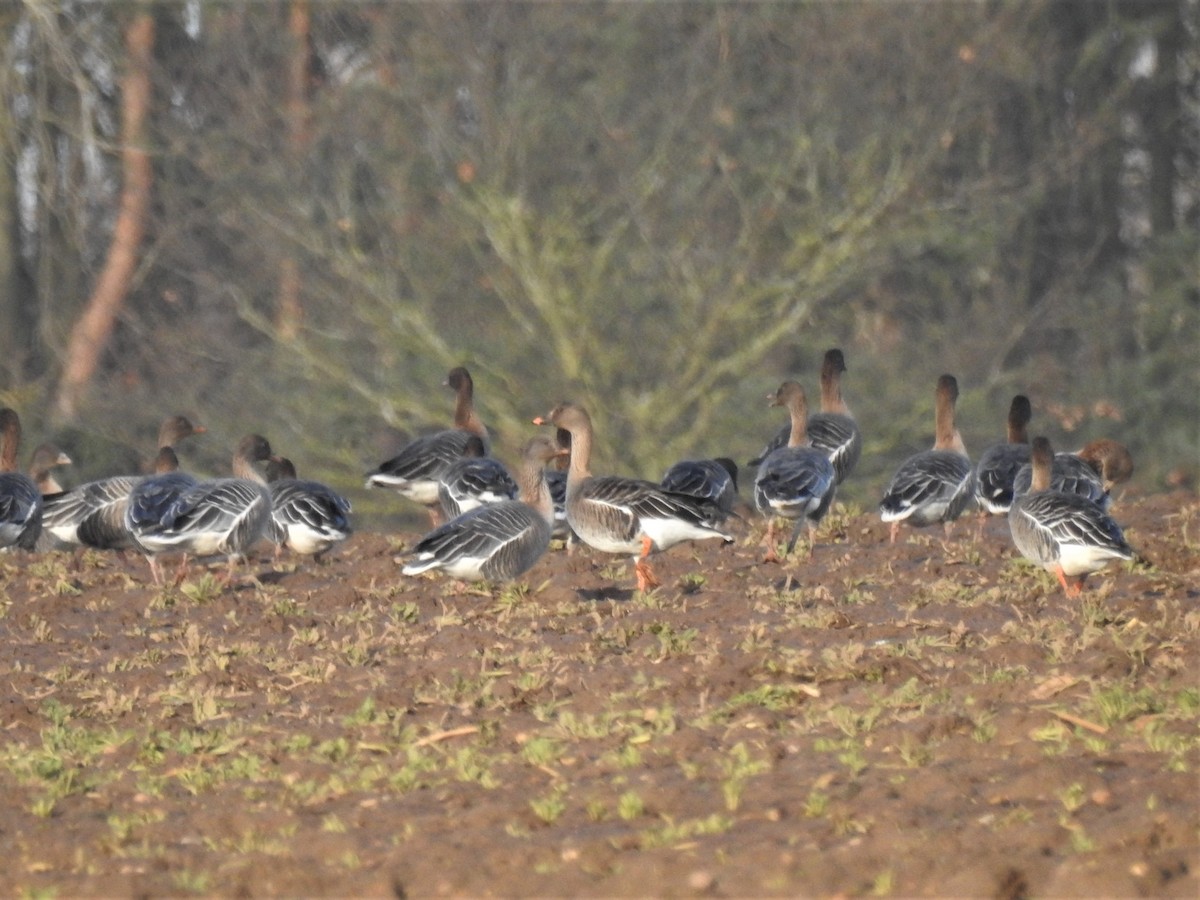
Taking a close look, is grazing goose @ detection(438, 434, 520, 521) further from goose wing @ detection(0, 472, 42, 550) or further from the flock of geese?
goose wing @ detection(0, 472, 42, 550)

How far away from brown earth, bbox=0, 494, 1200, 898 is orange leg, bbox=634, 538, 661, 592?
0.35 ft

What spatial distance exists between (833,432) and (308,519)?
5.26 meters

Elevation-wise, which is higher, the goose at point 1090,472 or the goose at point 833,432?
the goose at point 1090,472

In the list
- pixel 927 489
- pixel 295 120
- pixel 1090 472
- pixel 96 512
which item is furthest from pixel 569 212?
pixel 1090 472

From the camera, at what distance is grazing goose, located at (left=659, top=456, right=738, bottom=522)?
1488cm

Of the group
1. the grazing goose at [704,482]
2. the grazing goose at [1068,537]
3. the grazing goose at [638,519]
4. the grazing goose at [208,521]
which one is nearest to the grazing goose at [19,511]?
the grazing goose at [208,521]

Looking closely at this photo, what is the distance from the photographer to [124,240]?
99.6ft

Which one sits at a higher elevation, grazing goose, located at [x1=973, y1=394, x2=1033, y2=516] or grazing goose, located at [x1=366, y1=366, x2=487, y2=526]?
grazing goose, located at [x1=973, y1=394, x2=1033, y2=516]

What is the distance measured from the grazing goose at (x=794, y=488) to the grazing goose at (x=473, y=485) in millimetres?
2089

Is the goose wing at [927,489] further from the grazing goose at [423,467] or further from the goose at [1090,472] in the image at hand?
the grazing goose at [423,467]

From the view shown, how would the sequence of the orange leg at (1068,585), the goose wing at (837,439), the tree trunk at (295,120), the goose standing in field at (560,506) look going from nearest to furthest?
the orange leg at (1068,585)
the goose standing in field at (560,506)
the goose wing at (837,439)
the tree trunk at (295,120)

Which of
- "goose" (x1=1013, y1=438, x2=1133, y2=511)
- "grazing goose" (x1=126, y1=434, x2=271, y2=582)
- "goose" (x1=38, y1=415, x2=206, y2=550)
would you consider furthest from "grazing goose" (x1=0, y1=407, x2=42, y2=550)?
"goose" (x1=1013, y1=438, x2=1133, y2=511)

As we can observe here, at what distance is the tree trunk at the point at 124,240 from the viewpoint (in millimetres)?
25933

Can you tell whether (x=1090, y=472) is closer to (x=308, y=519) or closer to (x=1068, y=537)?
(x=1068, y=537)
